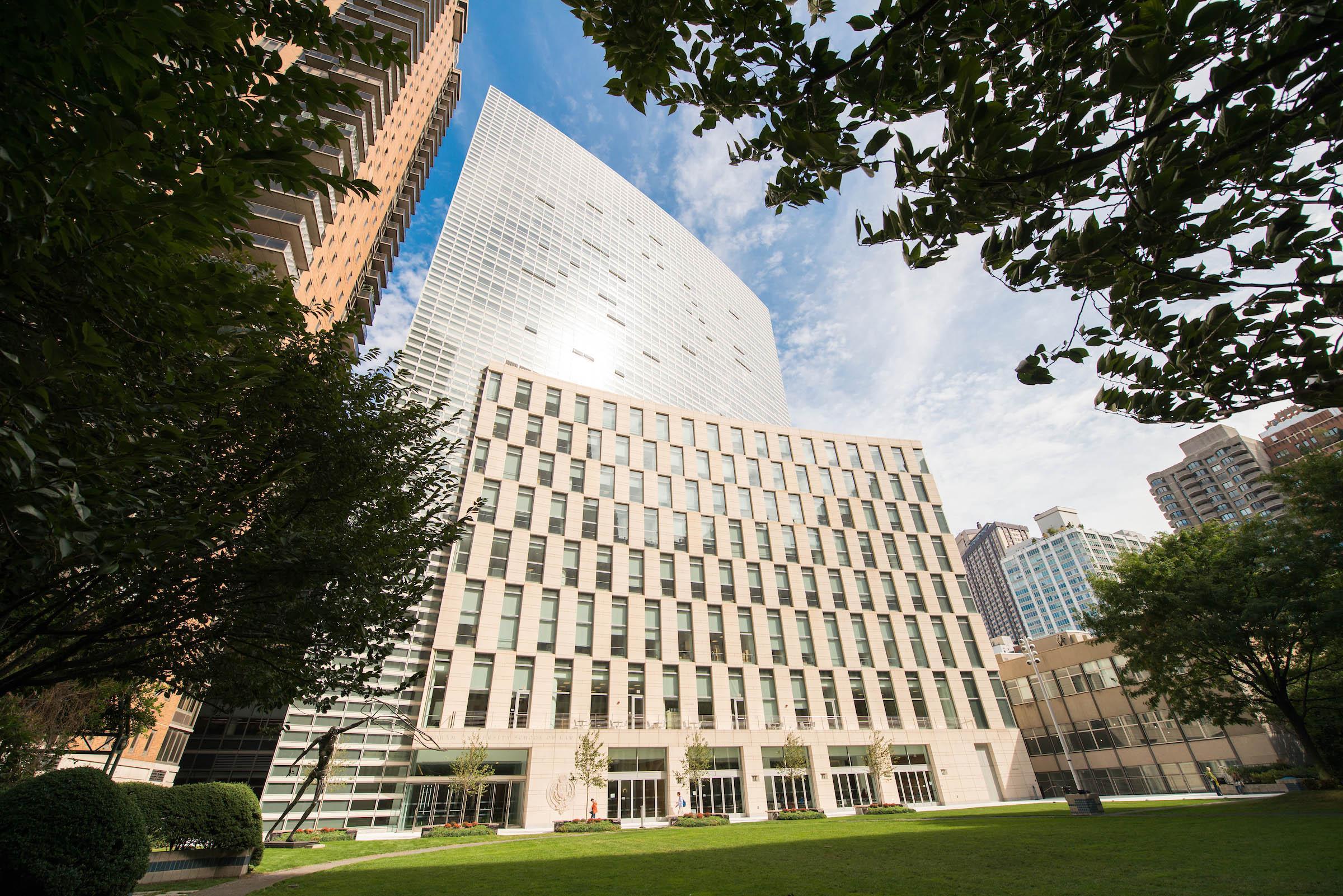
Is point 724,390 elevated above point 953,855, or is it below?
above

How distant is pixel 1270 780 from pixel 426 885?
4745 cm

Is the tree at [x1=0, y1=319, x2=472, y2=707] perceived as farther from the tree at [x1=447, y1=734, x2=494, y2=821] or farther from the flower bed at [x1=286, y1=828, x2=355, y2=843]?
the tree at [x1=447, y1=734, x2=494, y2=821]

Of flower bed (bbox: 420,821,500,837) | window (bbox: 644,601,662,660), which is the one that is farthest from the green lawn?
window (bbox: 644,601,662,660)

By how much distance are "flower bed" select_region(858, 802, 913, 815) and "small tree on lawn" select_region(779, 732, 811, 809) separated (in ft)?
13.0

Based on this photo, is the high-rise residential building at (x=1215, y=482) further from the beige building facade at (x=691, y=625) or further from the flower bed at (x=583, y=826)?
the flower bed at (x=583, y=826)

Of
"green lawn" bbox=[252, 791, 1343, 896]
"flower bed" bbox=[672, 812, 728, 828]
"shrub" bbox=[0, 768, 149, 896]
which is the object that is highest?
"shrub" bbox=[0, 768, 149, 896]

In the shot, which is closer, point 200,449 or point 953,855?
point 200,449

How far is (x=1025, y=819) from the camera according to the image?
75.4ft

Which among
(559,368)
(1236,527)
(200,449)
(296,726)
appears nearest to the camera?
(200,449)

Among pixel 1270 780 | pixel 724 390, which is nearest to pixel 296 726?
pixel 1270 780

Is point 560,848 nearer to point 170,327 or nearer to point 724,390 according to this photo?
point 170,327

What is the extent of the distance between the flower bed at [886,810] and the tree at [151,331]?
34840mm

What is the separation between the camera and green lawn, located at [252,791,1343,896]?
30.6ft

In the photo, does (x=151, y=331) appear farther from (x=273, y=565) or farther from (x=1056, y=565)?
(x=1056, y=565)
